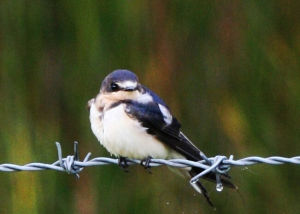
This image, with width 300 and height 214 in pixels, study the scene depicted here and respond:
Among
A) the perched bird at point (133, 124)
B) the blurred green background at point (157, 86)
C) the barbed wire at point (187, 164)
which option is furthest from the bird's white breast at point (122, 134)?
the blurred green background at point (157, 86)

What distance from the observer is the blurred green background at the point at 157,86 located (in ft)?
13.6

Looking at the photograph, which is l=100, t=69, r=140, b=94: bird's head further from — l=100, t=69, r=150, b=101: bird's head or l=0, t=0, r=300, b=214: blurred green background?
l=0, t=0, r=300, b=214: blurred green background

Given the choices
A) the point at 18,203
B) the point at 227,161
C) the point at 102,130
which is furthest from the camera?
the point at 18,203

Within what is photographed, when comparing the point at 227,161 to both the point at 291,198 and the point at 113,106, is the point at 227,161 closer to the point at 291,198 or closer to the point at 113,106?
the point at 113,106

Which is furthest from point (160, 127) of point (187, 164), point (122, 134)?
point (187, 164)

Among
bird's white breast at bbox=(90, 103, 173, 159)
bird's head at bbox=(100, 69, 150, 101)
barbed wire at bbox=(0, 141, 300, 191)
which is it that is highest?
bird's head at bbox=(100, 69, 150, 101)

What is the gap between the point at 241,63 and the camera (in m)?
4.18

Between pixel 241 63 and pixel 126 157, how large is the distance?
1104 millimetres

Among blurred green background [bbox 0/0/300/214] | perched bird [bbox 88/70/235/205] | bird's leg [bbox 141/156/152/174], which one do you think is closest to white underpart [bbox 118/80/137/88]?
perched bird [bbox 88/70/235/205]

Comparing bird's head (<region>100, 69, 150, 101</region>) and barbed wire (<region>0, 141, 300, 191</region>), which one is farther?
bird's head (<region>100, 69, 150, 101</region>)

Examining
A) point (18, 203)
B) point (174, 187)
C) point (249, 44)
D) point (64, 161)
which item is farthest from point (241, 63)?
point (64, 161)

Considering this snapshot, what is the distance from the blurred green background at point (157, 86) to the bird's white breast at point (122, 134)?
913 mm

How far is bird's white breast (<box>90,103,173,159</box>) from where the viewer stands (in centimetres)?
312

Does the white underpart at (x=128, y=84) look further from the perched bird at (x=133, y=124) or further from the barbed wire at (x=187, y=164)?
the barbed wire at (x=187, y=164)
